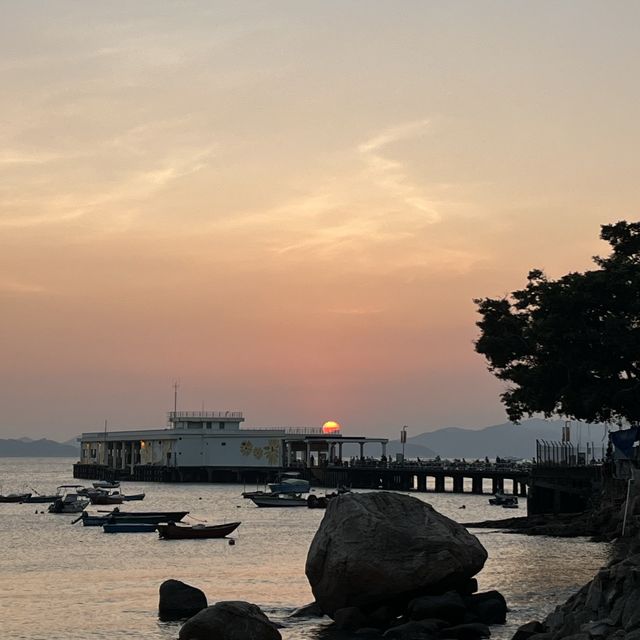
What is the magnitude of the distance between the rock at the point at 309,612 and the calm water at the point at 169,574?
0.87 m

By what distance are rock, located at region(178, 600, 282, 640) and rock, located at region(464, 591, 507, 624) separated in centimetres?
698

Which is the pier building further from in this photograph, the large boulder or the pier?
the large boulder

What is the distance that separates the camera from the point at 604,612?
2467cm

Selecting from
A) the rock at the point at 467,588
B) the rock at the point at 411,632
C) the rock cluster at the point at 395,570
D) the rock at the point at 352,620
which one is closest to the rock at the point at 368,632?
the rock cluster at the point at 395,570

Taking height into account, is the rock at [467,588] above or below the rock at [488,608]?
above

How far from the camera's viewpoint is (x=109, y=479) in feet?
624

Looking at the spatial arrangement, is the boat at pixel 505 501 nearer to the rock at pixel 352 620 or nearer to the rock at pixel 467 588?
the rock at pixel 467 588

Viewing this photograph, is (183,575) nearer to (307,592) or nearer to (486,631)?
(307,592)

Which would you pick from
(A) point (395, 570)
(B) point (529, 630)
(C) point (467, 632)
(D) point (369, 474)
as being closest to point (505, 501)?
(D) point (369, 474)

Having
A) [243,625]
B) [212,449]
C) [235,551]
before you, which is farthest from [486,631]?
[212,449]

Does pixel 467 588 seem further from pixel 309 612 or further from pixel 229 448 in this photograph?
pixel 229 448

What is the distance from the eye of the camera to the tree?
69875 mm

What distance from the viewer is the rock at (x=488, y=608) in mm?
33688

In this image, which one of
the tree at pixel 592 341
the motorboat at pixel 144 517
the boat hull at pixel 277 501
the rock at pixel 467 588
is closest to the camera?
the rock at pixel 467 588
